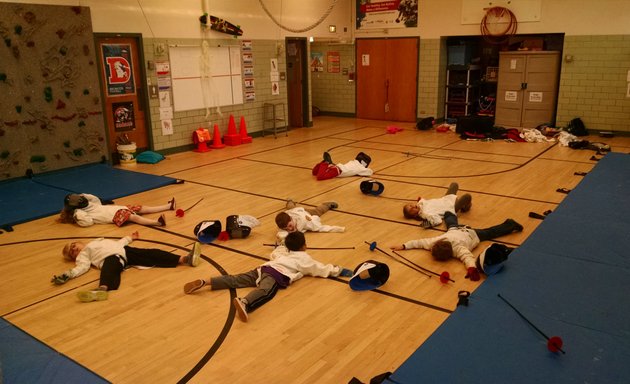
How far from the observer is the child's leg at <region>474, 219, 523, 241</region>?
564 cm

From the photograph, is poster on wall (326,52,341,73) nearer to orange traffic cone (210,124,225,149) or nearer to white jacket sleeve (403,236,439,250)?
orange traffic cone (210,124,225,149)

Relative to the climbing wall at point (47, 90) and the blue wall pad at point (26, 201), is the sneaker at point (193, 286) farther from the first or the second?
the climbing wall at point (47, 90)

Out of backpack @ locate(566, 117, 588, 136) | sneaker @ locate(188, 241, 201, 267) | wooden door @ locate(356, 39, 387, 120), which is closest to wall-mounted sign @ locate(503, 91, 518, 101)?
backpack @ locate(566, 117, 588, 136)

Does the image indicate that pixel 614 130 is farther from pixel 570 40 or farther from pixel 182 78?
pixel 182 78

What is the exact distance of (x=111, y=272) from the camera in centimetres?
488

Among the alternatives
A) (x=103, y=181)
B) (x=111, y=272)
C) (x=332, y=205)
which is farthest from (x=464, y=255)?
(x=103, y=181)

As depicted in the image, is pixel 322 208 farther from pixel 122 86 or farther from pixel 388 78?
pixel 388 78

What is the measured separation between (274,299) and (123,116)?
269 inches

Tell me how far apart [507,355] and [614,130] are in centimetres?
1054

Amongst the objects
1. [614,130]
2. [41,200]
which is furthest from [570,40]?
[41,200]

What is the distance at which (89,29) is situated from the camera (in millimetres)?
8977

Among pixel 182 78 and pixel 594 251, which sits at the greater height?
pixel 182 78

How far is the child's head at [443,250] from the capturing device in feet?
16.7

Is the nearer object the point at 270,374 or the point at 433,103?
the point at 270,374
